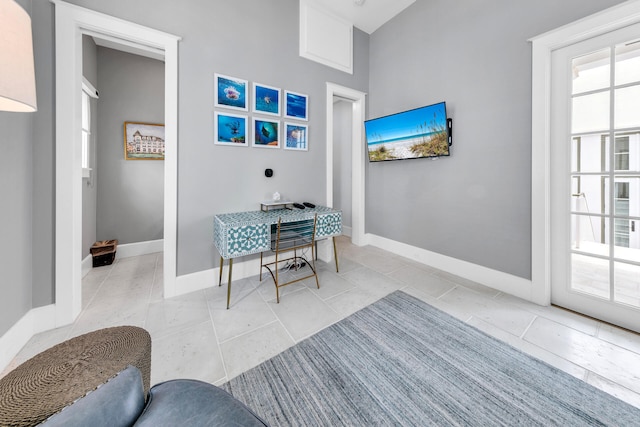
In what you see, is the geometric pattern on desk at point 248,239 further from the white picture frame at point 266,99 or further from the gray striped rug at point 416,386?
the white picture frame at point 266,99

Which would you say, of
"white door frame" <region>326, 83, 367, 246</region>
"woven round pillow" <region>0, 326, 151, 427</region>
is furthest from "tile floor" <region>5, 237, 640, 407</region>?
"white door frame" <region>326, 83, 367, 246</region>

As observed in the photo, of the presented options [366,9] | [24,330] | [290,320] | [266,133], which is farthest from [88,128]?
[366,9]

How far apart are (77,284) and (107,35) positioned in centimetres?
214

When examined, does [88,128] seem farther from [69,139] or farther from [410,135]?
[410,135]

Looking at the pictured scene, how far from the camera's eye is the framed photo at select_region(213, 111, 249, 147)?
8.17 ft

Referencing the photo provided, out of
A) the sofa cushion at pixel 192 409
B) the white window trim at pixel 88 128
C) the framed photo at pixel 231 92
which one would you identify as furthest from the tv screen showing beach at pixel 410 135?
the white window trim at pixel 88 128

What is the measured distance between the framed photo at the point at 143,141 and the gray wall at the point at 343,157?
3.09m

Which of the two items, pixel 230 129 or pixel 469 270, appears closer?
pixel 230 129

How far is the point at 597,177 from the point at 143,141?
5.21 metres

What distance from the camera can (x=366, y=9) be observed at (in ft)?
10.6

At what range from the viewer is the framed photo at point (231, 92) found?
8.10ft

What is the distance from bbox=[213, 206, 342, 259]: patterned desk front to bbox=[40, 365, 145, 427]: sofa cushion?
56.9 inches

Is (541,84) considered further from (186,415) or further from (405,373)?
(186,415)

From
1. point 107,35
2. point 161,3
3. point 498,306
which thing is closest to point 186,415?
point 498,306
